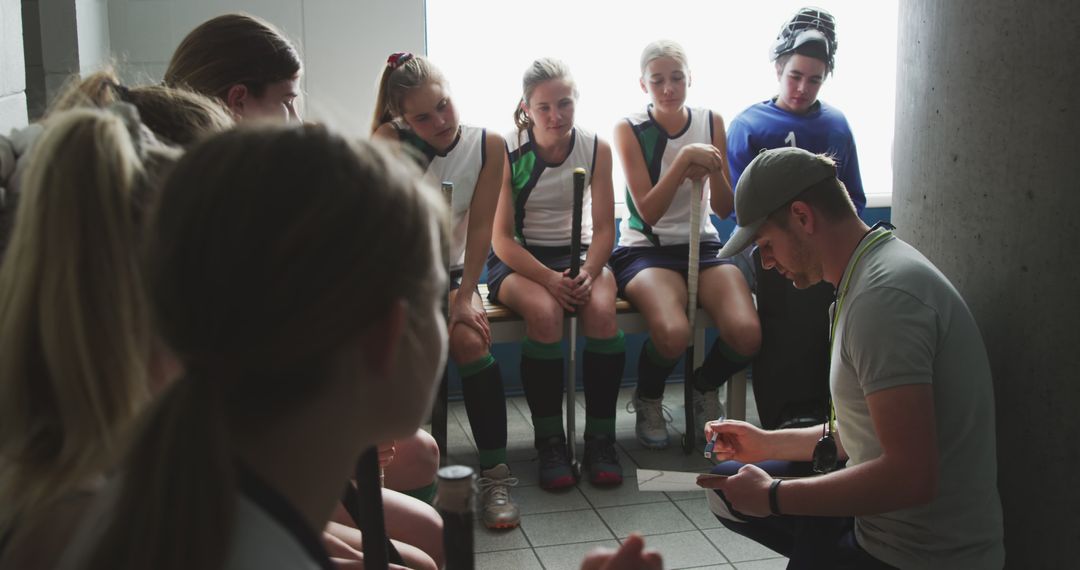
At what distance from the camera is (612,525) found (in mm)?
3098

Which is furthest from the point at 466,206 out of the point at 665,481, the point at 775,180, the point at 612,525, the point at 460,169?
the point at 665,481

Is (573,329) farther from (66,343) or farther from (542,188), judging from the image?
(66,343)

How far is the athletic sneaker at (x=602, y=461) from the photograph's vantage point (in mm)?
3406

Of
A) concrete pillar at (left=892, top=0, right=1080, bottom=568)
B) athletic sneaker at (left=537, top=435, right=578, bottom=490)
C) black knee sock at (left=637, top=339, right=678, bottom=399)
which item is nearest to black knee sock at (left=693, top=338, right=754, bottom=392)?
black knee sock at (left=637, top=339, right=678, bottom=399)

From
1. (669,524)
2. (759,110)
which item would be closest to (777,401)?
(669,524)

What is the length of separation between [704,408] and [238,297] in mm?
3233

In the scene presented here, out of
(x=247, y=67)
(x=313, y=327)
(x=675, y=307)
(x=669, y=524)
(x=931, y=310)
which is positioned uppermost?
(x=247, y=67)

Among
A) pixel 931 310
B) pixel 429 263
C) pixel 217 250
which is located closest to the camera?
pixel 217 250

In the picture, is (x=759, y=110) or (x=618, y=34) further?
(x=618, y=34)

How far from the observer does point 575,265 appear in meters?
3.54

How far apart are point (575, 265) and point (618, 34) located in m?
1.47

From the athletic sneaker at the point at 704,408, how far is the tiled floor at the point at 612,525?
0.49 feet

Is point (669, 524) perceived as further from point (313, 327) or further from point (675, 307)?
point (313, 327)

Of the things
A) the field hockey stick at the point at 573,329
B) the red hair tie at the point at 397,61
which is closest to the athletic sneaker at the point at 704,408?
the field hockey stick at the point at 573,329
